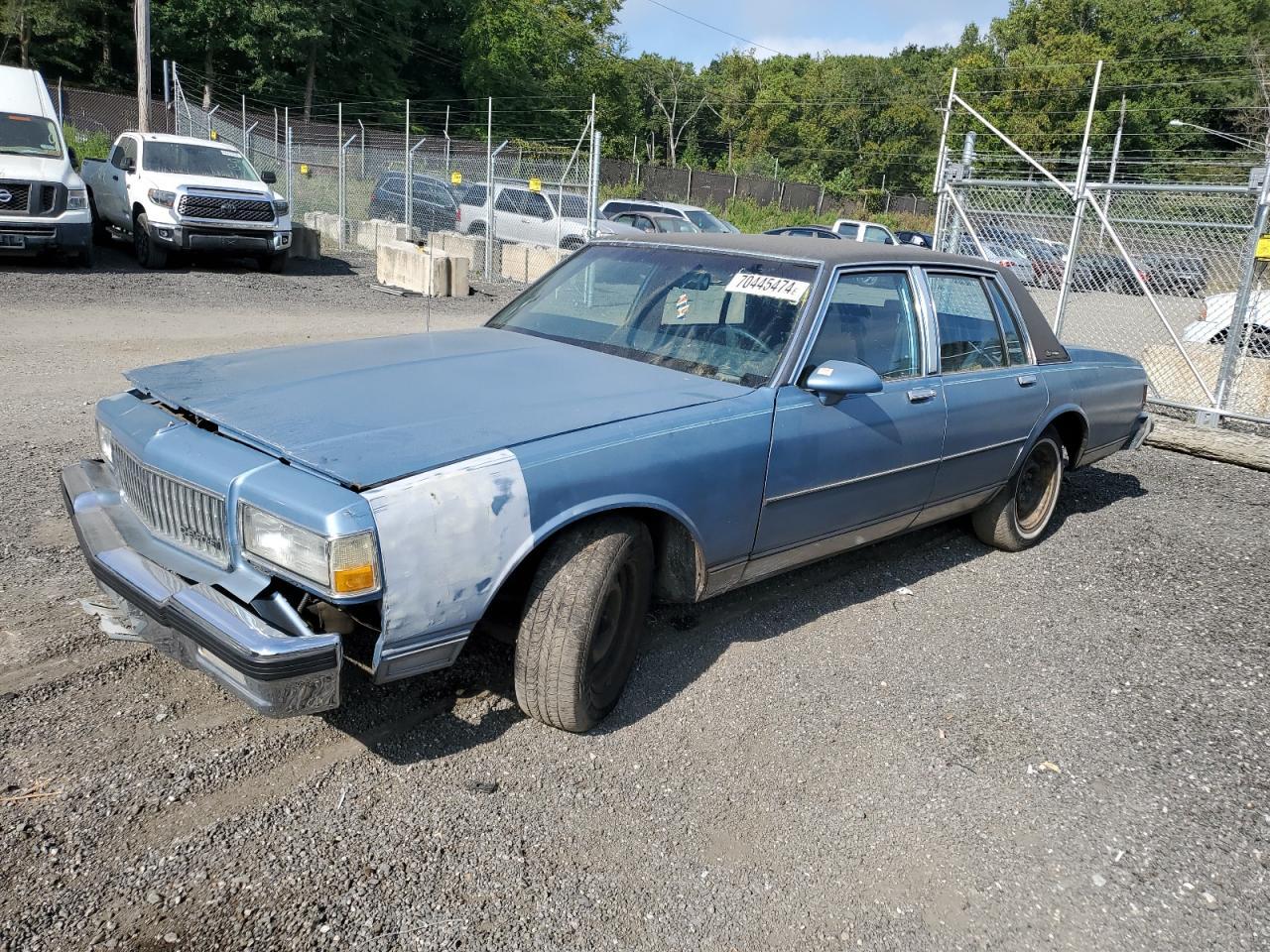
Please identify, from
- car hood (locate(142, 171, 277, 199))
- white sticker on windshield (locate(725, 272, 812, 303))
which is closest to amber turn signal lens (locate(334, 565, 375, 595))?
white sticker on windshield (locate(725, 272, 812, 303))

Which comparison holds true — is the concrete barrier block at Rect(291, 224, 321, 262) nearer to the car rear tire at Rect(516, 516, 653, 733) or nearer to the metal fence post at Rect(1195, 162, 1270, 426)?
the metal fence post at Rect(1195, 162, 1270, 426)

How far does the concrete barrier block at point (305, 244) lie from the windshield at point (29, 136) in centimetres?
440

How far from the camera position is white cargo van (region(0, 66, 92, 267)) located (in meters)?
12.3

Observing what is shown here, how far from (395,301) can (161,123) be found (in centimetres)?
2717

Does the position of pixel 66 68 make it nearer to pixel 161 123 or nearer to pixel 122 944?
pixel 161 123

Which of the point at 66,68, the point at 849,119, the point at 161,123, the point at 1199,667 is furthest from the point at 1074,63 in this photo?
the point at 1199,667

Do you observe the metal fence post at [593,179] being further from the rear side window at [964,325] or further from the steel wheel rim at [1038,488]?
the rear side window at [964,325]

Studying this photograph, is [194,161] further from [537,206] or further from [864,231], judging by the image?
[864,231]

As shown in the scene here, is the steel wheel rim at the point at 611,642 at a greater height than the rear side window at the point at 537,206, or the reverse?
the rear side window at the point at 537,206

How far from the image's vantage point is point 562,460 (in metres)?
3.00

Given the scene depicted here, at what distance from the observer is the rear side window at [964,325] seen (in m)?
4.66

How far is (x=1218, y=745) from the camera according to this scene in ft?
11.9

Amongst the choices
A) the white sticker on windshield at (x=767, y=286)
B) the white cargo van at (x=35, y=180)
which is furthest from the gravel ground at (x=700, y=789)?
the white cargo van at (x=35, y=180)

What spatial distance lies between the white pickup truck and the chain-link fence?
32.0 ft
